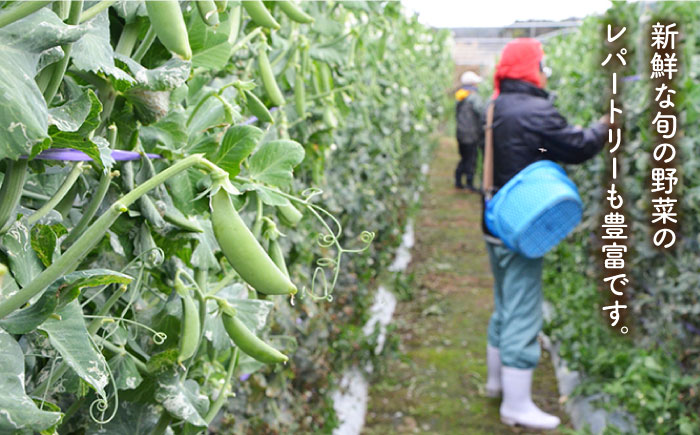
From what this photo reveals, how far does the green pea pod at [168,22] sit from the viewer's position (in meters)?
0.80

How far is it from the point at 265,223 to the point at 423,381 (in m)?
2.86

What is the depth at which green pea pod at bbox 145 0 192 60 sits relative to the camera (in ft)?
2.62

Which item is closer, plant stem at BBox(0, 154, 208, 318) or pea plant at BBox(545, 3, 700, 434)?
plant stem at BBox(0, 154, 208, 318)

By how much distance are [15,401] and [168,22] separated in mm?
400

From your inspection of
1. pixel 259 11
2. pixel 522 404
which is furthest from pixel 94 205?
pixel 522 404

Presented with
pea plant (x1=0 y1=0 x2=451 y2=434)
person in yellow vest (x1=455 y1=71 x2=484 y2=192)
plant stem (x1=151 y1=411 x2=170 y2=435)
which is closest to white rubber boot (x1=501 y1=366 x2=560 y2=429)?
pea plant (x1=0 y1=0 x2=451 y2=434)

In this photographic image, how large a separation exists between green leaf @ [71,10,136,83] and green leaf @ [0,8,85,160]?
0.27 feet

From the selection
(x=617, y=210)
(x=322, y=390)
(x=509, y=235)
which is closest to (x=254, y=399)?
(x=322, y=390)

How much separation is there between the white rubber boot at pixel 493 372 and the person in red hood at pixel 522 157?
20cm

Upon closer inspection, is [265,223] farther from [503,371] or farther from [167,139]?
[503,371]

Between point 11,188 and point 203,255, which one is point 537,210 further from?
point 11,188

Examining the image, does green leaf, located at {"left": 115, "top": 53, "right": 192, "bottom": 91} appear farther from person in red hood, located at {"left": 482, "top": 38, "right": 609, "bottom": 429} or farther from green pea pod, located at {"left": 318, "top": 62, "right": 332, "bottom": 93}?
person in red hood, located at {"left": 482, "top": 38, "right": 609, "bottom": 429}

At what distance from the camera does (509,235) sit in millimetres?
3244

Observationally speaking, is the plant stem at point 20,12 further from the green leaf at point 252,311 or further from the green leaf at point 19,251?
the green leaf at point 252,311
